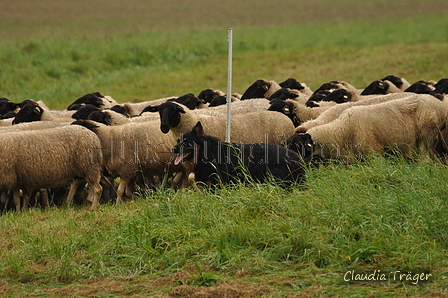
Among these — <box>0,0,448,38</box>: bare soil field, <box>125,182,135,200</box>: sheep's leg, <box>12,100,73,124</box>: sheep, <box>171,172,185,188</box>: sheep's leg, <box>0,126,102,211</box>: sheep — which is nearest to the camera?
<box>0,126,102,211</box>: sheep

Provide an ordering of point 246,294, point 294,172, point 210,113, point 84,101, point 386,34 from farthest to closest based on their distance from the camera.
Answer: point 386,34 → point 84,101 → point 210,113 → point 294,172 → point 246,294

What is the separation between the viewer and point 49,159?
8.25 metres

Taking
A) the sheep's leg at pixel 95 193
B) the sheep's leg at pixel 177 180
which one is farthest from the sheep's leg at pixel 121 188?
the sheep's leg at pixel 177 180

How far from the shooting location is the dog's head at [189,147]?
7004 mm

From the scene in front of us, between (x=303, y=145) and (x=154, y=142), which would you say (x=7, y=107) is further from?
(x=303, y=145)

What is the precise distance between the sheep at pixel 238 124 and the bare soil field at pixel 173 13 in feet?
96.7

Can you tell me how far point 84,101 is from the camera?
13695mm

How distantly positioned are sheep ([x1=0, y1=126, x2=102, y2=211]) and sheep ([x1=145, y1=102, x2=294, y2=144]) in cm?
119

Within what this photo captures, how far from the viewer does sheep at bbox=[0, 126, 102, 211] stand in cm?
814

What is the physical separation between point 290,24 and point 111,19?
16.3m

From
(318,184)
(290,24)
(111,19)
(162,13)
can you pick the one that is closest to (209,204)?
(318,184)

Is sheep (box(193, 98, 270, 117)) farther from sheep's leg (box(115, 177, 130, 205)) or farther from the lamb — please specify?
sheep's leg (box(115, 177, 130, 205))

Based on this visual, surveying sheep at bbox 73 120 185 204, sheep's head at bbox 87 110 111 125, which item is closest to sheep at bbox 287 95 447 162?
sheep at bbox 73 120 185 204

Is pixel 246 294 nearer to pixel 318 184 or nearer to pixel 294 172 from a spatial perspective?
pixel 318 184
